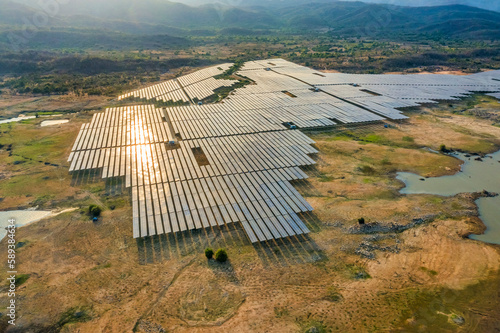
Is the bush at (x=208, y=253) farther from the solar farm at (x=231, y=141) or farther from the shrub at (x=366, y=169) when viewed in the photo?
the shrub at (x=366, y=169)

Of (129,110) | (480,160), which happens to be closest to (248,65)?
(129,110)

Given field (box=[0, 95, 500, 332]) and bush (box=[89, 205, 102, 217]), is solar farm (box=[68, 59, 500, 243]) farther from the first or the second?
bush (box=[89, 205, 102, 217])

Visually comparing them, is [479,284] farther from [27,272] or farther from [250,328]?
[27,272]

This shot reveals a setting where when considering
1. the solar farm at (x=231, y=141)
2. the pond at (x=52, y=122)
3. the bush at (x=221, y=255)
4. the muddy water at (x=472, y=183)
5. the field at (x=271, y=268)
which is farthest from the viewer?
the pond at (x=52, y=122)

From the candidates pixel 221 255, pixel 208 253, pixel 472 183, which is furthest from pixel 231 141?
pixel 472 183

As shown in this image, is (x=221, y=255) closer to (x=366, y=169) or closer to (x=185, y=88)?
(x=366, y=169)

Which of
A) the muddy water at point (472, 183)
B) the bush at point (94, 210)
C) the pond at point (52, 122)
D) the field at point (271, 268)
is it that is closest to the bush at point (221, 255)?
the field at point (271, 268)
